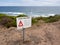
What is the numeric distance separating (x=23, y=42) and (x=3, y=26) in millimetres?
2272

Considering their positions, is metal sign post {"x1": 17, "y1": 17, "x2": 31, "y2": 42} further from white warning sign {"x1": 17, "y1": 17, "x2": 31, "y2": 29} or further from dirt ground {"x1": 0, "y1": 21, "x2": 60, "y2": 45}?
dirt ground {"x1": 0, "y1": 21, "x2": 60, "y2": 45}

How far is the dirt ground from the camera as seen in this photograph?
24.1 feet

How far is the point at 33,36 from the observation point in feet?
25.2

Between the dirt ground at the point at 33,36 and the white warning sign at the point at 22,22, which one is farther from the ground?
the white warning sign at the point at 22,22

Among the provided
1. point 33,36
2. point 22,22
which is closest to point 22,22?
point 22,22

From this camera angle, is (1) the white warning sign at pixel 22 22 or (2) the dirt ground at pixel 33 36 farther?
(2) the dirt ground at pixel 33 36

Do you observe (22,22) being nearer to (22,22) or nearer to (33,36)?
(22,22)

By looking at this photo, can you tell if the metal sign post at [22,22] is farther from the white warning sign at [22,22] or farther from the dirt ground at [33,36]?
the dirt ground at [33,36]

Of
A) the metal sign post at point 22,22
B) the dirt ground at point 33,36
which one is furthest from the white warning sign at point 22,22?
the dirt ground at point 33,36

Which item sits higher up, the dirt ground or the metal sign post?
the metal sign post

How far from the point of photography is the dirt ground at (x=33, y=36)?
7.35 meters

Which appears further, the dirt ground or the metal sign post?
the dirt ground

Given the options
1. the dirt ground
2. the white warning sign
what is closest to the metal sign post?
the white warning sign

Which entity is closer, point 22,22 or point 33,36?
point 22,22
